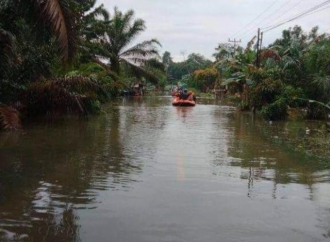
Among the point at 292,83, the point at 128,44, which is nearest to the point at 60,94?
the point at 292,83

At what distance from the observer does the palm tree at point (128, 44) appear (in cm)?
3950

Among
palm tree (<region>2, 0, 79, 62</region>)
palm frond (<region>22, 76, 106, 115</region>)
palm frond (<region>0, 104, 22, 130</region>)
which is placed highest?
palm tree (<region>2, 0, 79, 62</region>)

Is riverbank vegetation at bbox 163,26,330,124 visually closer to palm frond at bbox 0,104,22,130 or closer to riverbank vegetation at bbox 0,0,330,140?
riverbank vegetation at bbox 0,0,330,140

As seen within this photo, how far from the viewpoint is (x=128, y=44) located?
40.3 m

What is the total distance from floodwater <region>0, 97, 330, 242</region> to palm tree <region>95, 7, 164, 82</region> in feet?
91.0

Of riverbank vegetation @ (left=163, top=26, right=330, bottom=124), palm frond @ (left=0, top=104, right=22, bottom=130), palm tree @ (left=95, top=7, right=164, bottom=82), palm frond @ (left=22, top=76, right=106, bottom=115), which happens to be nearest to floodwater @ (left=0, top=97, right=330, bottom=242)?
palm frond @ (left=0, top=104, right=22, bottom=130)

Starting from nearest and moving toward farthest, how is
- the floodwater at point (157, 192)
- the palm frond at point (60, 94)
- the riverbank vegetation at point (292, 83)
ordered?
the floodwater at point (157, 192) < the palm frond at point (60, 94) < the riverbank vegetation at point (292, 83)

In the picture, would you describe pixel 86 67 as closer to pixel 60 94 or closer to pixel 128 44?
pixel 60 94

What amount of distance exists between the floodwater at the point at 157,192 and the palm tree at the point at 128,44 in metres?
27.8

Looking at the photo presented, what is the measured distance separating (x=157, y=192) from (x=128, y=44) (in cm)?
3462

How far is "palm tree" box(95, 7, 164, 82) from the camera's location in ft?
130

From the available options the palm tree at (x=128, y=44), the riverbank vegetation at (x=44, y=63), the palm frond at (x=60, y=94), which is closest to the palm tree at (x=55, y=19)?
the riverbank vegetation at (x=44, y=63)

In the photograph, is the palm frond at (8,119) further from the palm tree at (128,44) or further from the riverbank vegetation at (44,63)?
the palm tree at (128,44)

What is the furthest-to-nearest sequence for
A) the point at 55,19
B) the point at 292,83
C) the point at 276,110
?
the point at 292,83
the point at 276,110
the point at 55,19
